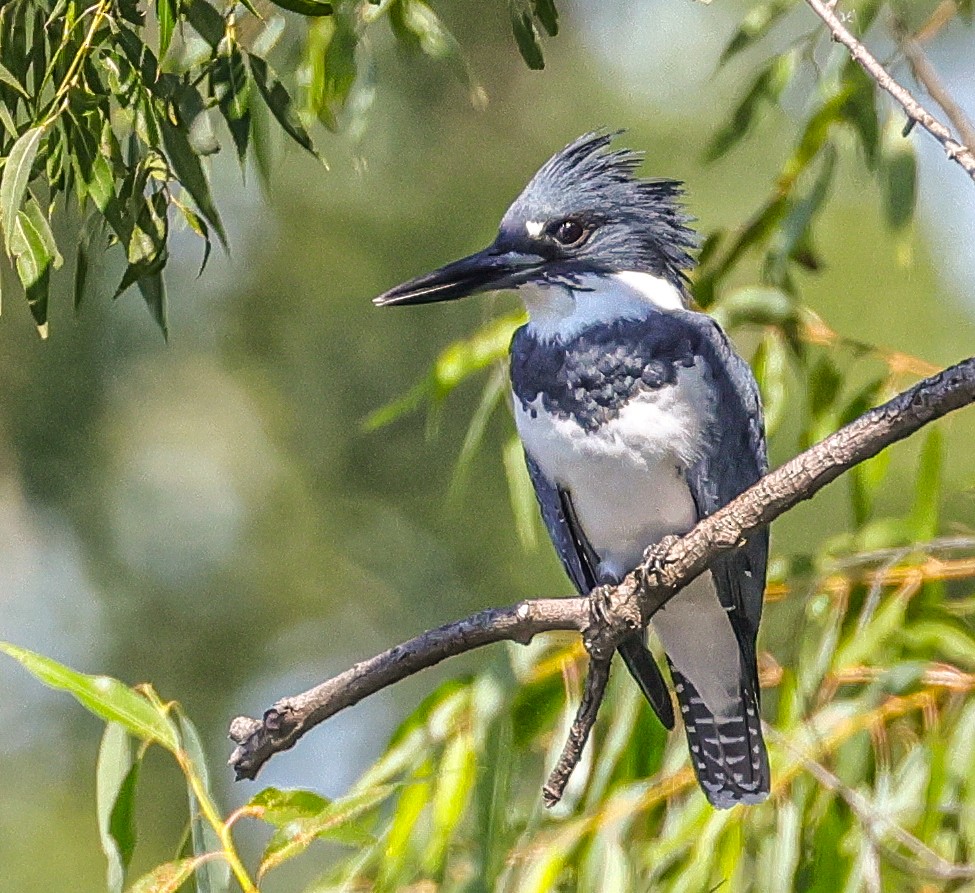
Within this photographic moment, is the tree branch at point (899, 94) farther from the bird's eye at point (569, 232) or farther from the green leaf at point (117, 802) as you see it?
the green leaf at point (117, 802)

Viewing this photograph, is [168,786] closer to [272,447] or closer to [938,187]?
[272,447]

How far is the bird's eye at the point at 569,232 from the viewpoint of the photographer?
2.45 meters

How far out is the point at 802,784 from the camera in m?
2.40

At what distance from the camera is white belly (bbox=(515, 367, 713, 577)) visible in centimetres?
228

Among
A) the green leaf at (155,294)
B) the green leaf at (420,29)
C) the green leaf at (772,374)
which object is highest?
the green leaf at (420,29)

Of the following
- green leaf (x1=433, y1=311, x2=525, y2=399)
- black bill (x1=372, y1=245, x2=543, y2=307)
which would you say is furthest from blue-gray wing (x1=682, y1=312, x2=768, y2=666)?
green leaf (x1=433, y1=311, x2=525, y2=399)

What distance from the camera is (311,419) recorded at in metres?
5.28

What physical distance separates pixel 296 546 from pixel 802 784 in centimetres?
319

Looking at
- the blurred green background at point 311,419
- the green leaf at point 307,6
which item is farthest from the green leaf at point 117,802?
the blurred green background at point 311,419

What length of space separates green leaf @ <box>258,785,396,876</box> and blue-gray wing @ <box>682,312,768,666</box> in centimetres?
84

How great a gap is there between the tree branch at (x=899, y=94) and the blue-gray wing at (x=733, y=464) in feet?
2.41

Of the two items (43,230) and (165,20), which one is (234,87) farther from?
(43,230)

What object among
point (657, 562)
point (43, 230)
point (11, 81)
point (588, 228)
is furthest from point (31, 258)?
point (588, 228)

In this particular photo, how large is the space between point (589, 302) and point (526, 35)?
2.10 ft
